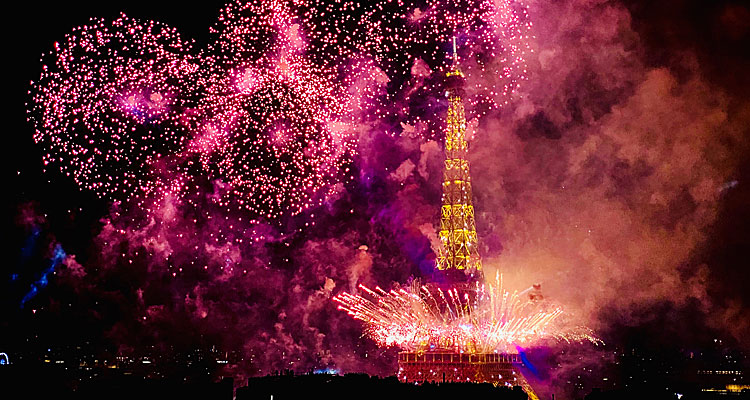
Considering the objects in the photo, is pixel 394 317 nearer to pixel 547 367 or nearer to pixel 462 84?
pixel 462 84

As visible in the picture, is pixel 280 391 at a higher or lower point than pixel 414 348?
lower

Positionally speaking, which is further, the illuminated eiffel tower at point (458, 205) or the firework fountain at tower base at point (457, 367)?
the illuminated eiffel tower at point (458, 205)

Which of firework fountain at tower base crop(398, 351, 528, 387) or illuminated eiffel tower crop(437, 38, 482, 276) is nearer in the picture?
firework fountain at tower base crop(398, 351, 528, 387)

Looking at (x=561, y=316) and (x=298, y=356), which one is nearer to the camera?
(x=561, y=316)

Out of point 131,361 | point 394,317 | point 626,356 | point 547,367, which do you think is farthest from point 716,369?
point 131,361

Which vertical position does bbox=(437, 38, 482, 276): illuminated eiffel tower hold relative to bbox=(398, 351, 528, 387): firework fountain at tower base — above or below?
above

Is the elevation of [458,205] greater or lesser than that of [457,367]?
greater

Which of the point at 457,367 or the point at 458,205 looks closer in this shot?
the point at 457,367

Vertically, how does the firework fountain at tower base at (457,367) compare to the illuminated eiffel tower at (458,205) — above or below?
below
